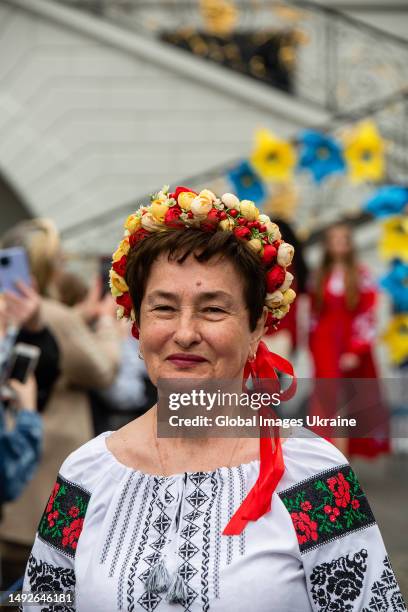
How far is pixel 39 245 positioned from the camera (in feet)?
16.9

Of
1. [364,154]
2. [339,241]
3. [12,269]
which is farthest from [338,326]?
[12,269]

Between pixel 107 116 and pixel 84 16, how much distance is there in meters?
1.49

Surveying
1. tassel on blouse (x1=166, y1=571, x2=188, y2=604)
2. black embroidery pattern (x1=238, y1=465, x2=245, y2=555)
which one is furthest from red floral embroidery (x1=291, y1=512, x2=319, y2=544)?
tassel on blouse (x1=166, y1=571, x2=188, y2=604)

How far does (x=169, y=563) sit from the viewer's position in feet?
7.62

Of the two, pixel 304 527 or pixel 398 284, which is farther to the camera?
pixel 398 284

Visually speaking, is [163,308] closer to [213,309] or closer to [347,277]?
[213,309]

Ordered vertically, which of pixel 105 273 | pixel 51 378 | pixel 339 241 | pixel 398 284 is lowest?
pixel 51 378

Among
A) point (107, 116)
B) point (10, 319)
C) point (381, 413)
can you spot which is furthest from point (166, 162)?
point (381, 413)

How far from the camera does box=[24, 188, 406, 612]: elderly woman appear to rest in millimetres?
2322

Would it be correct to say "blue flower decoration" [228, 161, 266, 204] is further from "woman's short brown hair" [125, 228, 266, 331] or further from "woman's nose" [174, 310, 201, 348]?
"woman's nose" [174, 310, 201, 348]

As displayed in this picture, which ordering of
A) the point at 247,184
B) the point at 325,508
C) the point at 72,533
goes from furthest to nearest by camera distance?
the point at 247,184 < the point at 72,533 < the point at 325,508

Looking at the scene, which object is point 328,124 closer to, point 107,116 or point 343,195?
point 343,195

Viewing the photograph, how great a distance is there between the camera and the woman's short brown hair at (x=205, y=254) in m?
2.46

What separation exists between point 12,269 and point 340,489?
2500mm
